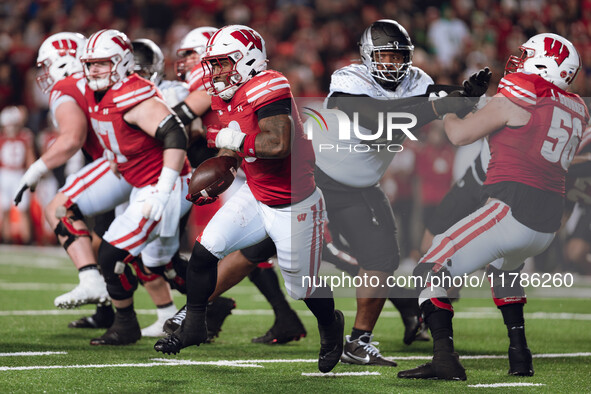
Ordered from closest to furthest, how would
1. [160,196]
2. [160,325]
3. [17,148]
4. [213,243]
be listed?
[213,243]
[160,196]
[160,325]
[17,148]

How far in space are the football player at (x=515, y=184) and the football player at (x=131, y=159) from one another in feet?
5.42

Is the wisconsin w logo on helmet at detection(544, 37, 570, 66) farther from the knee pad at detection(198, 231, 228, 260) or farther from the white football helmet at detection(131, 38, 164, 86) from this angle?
the white football helmet at detection(131, 38, 164, 86)

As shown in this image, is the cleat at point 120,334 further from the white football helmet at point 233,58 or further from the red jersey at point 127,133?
the white football helmet at point 233,58

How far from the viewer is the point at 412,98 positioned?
203 inches

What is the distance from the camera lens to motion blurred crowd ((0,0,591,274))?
12547 millimetres

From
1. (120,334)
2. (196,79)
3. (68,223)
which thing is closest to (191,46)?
(196,79)

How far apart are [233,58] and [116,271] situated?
160 centimetres

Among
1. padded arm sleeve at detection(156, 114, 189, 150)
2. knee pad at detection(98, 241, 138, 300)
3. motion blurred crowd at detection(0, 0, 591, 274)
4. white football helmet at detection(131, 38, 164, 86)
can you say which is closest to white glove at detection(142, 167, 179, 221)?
padded arm sleeve at detection(156, 114, 189, 150)

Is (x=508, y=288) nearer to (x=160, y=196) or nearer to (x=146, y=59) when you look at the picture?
(x=160, y=196)

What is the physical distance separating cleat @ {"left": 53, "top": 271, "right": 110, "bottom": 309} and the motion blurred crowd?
610 centimetres

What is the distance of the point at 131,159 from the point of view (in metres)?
5.71

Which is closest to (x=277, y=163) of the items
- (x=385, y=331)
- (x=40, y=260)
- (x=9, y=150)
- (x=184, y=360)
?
(x=184, y=360)

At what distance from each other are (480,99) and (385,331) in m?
2.26

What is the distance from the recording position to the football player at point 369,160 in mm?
5090
